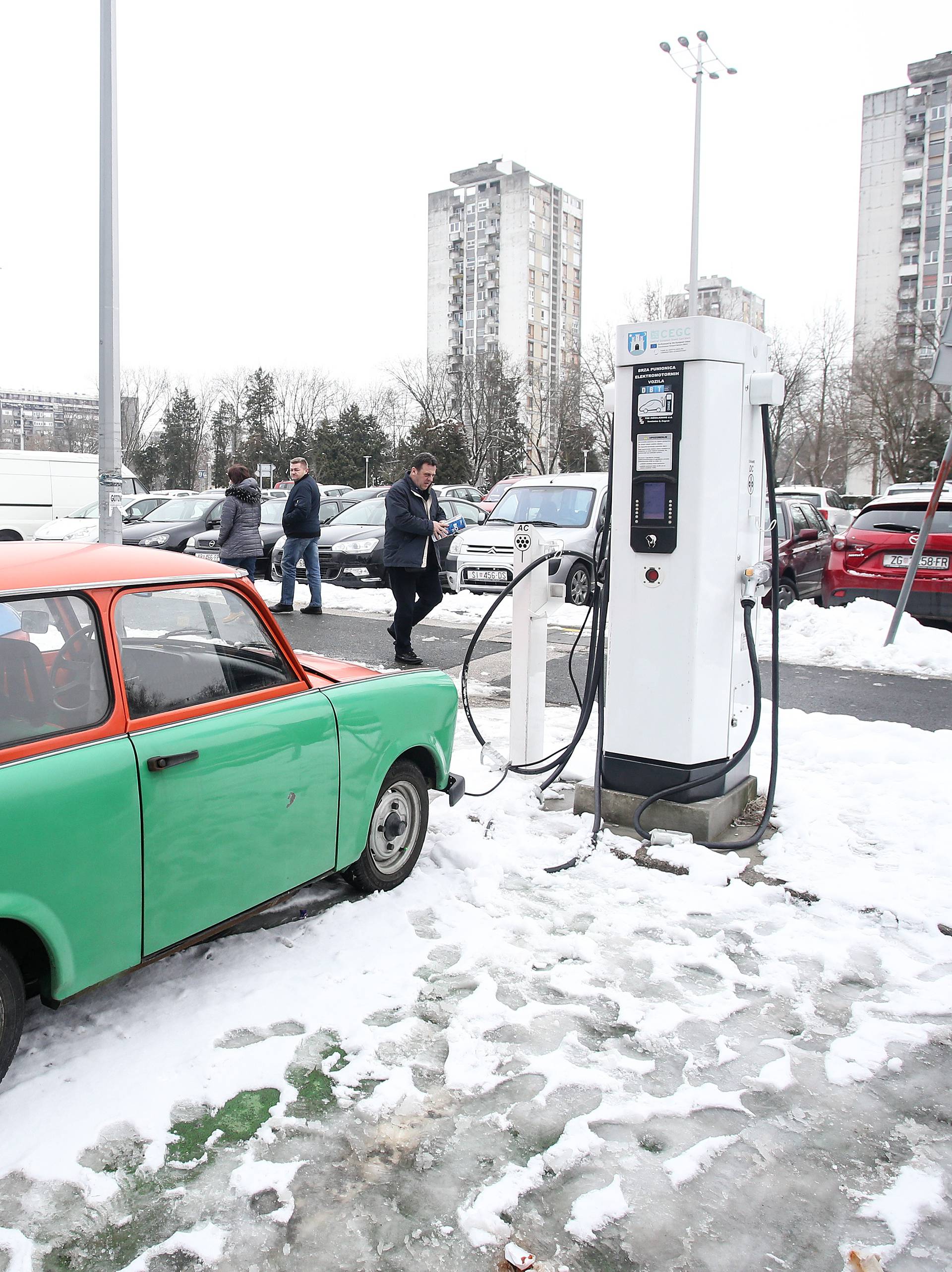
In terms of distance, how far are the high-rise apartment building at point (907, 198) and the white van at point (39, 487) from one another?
244ft

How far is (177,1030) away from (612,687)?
8.88 feet

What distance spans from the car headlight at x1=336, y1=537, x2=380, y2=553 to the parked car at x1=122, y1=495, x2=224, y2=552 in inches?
128

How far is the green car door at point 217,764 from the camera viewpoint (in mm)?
2906

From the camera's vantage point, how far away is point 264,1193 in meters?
2.35

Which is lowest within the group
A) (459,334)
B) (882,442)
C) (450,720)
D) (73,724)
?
(450,720)

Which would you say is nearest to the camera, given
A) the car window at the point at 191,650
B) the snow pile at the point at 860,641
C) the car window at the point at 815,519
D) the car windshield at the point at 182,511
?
the car window at the point at 191,650

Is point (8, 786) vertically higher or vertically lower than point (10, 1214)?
higher

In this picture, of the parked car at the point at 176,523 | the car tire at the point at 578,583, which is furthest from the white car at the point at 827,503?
the parked car at the point at 176,523

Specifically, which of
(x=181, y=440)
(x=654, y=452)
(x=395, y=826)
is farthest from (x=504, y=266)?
(x=395, y=826)

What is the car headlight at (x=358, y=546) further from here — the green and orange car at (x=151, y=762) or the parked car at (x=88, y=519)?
the green and orange car at (x=151, y=762)

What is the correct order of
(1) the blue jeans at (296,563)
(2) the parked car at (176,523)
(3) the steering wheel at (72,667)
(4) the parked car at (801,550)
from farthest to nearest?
(2) the parked car at (176,523) → (4) the parked car at (801,550) → (1) the blue jeans at (296,563) → (3) the steering wheel at (72,667)

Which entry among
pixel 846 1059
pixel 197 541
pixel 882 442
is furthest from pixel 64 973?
pixel 882 442

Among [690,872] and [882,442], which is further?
[882,442]

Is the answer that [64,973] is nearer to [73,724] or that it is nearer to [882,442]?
[73,724]
